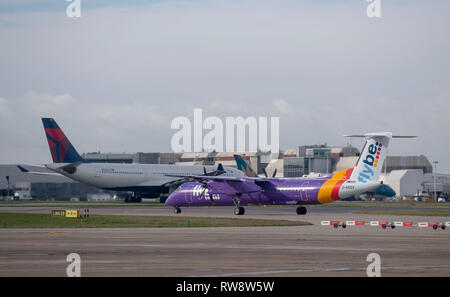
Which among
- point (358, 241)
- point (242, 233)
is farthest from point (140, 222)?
point (358, 241)

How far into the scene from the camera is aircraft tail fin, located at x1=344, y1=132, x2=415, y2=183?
2196 inches

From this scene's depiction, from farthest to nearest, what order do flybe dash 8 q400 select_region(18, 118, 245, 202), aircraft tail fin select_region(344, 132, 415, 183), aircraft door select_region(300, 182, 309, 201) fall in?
1. flybe dash 8 q400 select_region(18, 118, 245, 202)
2. aircraft door select_region(300, 182, 309, 201)
3. aircraft tail fin select_region(344, 132, 415, 183)

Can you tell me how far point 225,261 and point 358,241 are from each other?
35.5 feet

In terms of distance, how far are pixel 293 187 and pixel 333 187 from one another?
445 cm

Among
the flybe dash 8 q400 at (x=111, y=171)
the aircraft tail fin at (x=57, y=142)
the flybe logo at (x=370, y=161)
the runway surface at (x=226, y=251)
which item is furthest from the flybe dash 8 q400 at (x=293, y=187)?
the aircraft tail fin at (x=57, y=142)

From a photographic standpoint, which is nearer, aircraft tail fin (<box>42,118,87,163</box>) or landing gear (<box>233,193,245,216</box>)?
landing gear (<box>233,193,245,216</box>)

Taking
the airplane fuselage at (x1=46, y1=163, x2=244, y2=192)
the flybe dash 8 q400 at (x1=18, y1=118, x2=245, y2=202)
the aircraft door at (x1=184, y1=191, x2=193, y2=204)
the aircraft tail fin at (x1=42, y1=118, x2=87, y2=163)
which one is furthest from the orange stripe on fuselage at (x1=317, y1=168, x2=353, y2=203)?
the aircraft tail fin at (x1=42, y1=118, x2=87, y2=163)

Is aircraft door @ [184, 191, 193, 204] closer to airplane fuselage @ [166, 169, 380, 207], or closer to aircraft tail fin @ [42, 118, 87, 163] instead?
airplane fuselage @ [166, 169, 380, 207]

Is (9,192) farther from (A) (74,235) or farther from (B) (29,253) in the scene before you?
(B) (29,253)

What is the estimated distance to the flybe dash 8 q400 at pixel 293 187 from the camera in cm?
5669

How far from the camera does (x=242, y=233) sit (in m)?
40.1

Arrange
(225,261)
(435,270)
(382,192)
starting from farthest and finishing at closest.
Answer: (382,192)
(225,261)
(435,270)

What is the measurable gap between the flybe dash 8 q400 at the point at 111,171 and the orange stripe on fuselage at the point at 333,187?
29.9m

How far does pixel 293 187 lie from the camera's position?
208 ft
